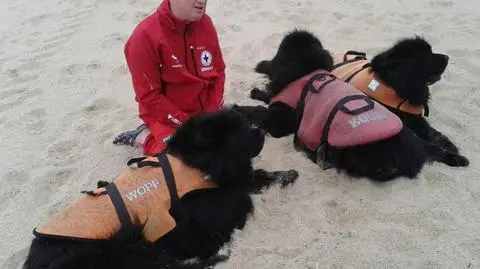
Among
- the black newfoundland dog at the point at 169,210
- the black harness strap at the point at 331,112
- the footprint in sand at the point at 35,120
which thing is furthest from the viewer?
the footprint in sand at the point at 35,120

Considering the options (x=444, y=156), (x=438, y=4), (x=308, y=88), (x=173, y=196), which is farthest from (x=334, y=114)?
(x=438, y=4)

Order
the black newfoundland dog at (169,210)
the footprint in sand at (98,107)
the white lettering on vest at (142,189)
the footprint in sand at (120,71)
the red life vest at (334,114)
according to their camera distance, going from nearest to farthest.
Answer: the black newfoundland dog at (169,210)
the white lettering on vest at (142,189)
the red life vest at (334,114)
the footprint in sand at (98,107)
the footprint in sand at (120,71)

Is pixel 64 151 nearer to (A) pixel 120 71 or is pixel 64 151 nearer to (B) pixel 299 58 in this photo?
(A) pixel 120 71

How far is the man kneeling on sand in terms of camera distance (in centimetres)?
284

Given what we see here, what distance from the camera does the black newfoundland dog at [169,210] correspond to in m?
1.97

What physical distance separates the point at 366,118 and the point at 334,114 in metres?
0.20

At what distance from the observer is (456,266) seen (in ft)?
7.13

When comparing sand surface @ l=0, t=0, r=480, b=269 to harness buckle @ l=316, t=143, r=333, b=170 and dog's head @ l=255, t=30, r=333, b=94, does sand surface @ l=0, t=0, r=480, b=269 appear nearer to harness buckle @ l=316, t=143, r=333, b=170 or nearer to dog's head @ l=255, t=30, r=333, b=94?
harness buckle @ l=316, t=143, r=333, b=170

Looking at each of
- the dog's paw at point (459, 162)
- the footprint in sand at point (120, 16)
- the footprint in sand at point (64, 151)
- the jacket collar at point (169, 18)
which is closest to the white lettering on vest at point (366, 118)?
the dog's paw at point (459, 162)

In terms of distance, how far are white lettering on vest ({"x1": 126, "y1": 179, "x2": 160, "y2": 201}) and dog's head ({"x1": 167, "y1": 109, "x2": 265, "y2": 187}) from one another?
0.19m

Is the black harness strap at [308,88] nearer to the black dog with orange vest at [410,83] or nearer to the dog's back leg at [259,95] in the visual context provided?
the black dog with orange vest at [410,83]

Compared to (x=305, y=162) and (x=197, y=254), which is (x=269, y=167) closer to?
(x=305, y=162)

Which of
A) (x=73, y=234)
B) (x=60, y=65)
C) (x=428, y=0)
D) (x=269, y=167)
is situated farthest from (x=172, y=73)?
(x=428, y=0)

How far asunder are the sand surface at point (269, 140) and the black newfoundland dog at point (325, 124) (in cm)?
9
